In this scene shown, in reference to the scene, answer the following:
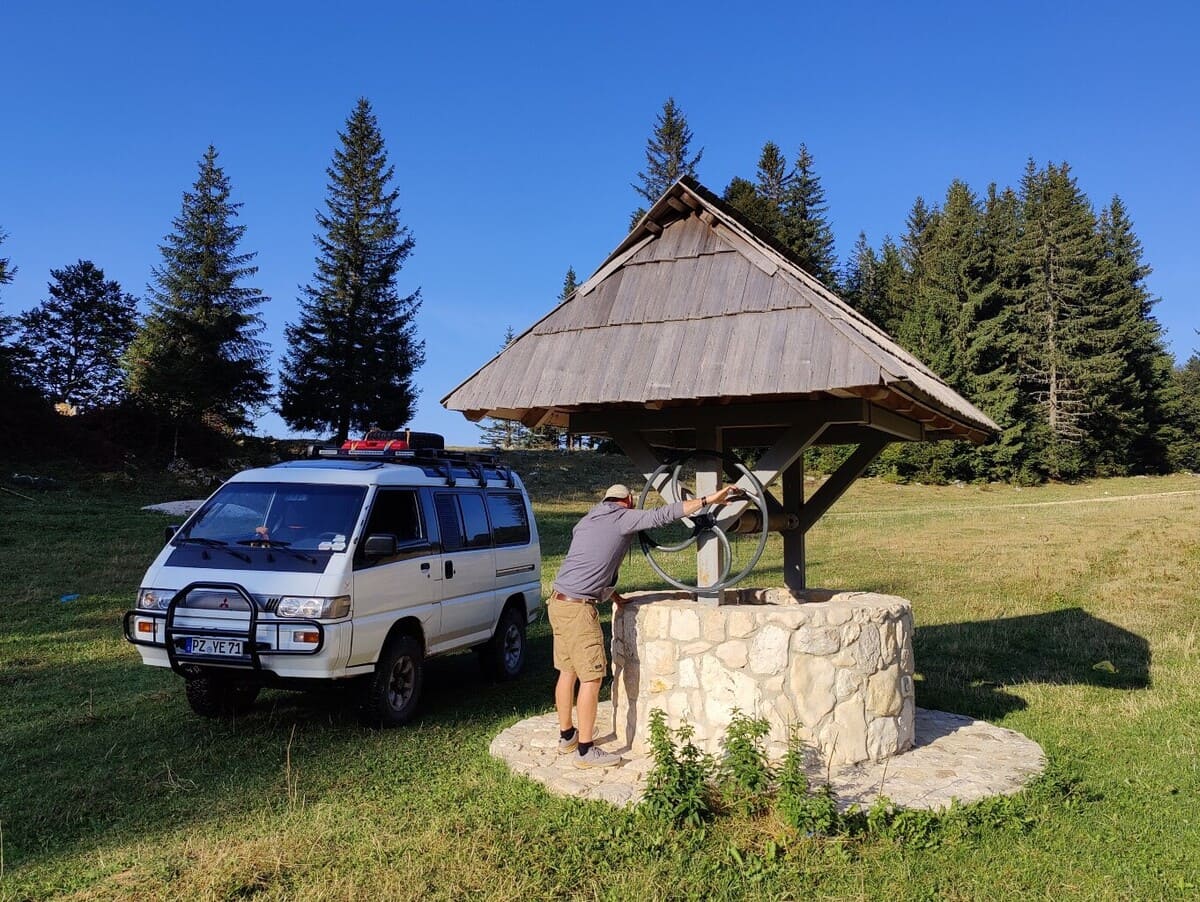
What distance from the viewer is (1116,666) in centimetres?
959

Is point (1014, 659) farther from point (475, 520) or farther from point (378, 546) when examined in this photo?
point (378, 546)

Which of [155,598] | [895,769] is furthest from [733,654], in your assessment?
[155,598]

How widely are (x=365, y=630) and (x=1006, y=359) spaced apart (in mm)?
44624

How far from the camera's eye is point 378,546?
7105mm

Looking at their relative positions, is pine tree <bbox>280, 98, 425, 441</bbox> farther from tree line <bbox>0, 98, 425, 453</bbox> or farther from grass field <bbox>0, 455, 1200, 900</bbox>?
grass field <bbox>0, 455, 1200, 900</bbox>

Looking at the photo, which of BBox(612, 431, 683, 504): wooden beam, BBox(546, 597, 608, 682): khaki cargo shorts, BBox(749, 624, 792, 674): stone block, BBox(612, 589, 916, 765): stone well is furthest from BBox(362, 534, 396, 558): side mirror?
BBox(749, 624, 792, 674): stone block

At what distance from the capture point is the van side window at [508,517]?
968cm

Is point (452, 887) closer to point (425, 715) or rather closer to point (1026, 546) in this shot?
point (425, 715)

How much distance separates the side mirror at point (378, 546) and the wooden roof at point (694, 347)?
122 cm

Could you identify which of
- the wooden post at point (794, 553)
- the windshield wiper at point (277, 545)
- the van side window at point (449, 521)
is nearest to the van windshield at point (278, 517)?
the windshield wiper at point (277, 545)

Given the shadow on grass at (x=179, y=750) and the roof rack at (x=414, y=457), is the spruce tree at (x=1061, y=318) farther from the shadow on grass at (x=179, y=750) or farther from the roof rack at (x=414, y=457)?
the shadow on grass at (x=179, y=750)

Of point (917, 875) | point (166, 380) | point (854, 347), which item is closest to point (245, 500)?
point (854, 347)

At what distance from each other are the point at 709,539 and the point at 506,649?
12.3 feet

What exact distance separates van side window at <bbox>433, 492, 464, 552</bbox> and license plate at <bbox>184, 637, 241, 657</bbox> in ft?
7.45
